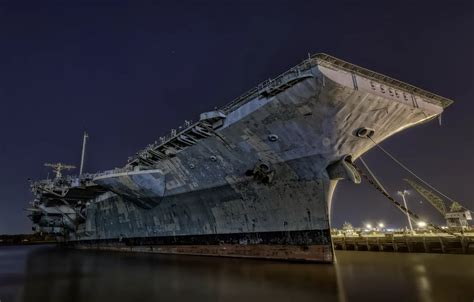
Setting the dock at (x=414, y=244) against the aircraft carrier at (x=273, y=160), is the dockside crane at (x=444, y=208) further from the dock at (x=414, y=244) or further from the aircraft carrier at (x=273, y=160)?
the aircraft carrier at (x=273, y=160)

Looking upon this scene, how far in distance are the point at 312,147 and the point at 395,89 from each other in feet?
13.9

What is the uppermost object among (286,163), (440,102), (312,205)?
(440,102)

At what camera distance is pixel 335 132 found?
11.7 meters

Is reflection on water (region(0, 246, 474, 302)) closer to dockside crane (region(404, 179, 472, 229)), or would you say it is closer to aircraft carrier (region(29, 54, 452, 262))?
aircraft carrier (region(29, 54, 452, 262))

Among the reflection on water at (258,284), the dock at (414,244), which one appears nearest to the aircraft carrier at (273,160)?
the reflection on water at (258,284)

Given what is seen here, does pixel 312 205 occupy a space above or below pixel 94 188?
below

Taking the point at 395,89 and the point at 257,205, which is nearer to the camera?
the point at 395,89

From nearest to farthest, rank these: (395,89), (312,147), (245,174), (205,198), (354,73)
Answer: (354,73)
(395,89)
(312,147)
(245,174)
(205,198)

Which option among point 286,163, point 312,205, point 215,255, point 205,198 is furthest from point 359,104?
point 215,255

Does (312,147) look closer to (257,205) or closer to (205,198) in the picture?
(257,205)

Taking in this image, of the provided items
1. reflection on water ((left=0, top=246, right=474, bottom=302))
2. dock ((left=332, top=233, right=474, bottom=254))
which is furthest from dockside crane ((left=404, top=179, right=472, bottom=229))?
reflection on water ((left=0, top=246, right=474, bottom=302))

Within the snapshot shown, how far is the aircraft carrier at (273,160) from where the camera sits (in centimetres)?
1084

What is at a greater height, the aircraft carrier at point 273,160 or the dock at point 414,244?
the aircraft carrier at point 273,160

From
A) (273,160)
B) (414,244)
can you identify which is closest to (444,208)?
(414,244)
